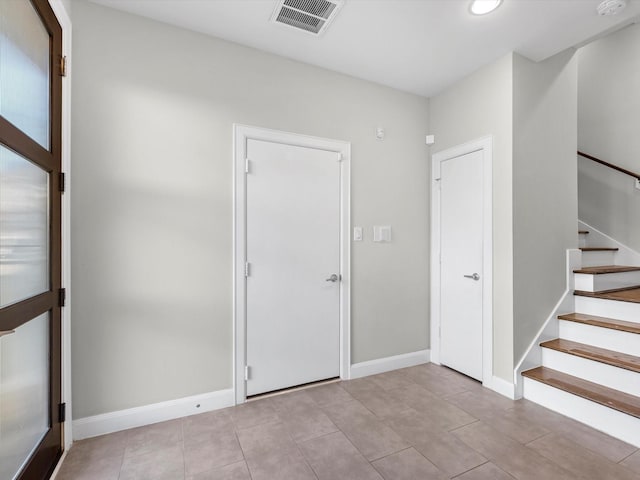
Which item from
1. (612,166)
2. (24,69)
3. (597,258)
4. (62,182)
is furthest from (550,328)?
(24,69)

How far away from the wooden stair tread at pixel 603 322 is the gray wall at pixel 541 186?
18cm

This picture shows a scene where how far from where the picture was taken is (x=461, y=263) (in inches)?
121

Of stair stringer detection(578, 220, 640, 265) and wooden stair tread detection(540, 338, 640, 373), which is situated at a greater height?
stair stringer detection(578, 220, 640, 265)

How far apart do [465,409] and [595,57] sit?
4484 millimetres

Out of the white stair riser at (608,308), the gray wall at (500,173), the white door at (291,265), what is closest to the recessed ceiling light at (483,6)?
the gray wall at (500,173)

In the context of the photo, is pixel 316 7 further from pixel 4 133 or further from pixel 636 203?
pixel 636 203

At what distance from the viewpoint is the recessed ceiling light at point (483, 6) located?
2.06 meters

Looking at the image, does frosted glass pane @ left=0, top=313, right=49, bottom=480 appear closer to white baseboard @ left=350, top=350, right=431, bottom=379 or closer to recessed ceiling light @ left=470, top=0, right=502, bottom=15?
white baseboard @ left=350, top=350, right=431, bottom=379

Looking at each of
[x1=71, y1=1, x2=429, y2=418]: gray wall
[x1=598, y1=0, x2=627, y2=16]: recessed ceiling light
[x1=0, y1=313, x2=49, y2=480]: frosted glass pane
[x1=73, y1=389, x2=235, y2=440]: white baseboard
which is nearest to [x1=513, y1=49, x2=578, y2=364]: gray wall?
[x1=598, y1=0, x2=627, y2=16]: recessed ceiling light

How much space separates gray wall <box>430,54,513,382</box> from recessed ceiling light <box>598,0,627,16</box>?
0.59 metres

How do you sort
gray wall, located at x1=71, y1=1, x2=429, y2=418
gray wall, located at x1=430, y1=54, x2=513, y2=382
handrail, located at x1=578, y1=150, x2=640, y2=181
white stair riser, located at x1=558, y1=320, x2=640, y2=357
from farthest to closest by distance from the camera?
handrail, located at x1=578, y1=150, x2=640, y2=181, gray wall, located at x1=430, y1=54, x2=513, y2=382, white stair riser, located at x1=558, y1=320, x2=640, y2=357, gray wall, located at x1=71, y1=1, x2=429, y2=418

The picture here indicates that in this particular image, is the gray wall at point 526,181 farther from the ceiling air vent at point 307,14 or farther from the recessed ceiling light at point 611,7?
the ceiling air vent at point 307,14

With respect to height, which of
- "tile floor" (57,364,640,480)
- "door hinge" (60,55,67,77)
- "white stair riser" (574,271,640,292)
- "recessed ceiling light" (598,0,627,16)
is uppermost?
"recessed ceiling light" (598,0,627,16)

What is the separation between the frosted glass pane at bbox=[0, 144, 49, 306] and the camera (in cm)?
129
